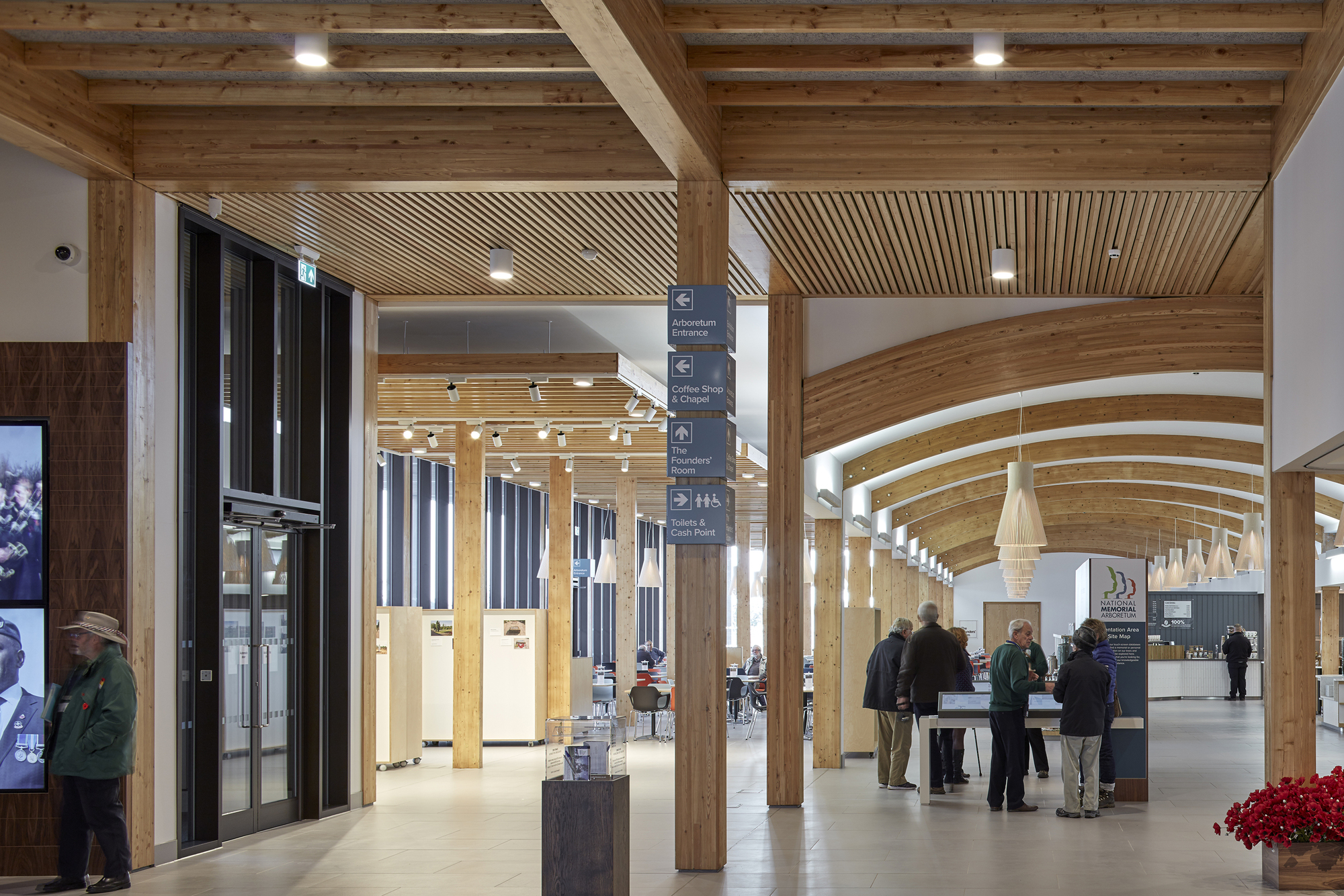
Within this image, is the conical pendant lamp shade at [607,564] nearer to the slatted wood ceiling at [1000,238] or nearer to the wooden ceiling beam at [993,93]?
the slatted wood ceiling at [1000,238]

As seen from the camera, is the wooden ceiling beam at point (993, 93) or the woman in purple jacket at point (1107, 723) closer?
the wooden ceiling beam at point (993, 93)

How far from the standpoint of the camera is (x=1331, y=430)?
650 centimetres

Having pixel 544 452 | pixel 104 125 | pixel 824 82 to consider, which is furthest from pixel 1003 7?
pixel 544 452

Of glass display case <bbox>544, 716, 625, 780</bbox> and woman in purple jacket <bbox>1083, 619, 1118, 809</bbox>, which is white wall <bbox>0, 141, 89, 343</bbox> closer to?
glass display case <bbox>544, 716, 625, 780</bbox>

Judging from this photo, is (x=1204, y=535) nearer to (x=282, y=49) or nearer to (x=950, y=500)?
(x=950, y=500)

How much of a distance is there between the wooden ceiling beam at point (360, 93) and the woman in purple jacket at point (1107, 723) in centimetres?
552

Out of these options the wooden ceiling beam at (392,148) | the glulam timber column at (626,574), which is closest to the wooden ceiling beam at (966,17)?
the wooden ceiling beam at (392,148)

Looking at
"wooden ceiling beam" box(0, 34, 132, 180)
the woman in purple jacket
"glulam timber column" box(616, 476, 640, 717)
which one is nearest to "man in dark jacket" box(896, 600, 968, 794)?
the woman in purple jacket

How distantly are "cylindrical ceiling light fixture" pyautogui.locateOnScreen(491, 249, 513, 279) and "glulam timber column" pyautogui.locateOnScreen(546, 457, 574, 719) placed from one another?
25.3 ft

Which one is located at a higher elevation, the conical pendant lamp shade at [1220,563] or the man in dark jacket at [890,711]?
the conical pendant lamp shade at [1220,563]

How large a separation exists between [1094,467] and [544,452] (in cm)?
938

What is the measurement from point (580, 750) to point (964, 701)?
18.6 feet

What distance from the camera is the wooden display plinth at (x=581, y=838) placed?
251 inches

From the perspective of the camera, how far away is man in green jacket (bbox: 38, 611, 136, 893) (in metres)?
7.43
